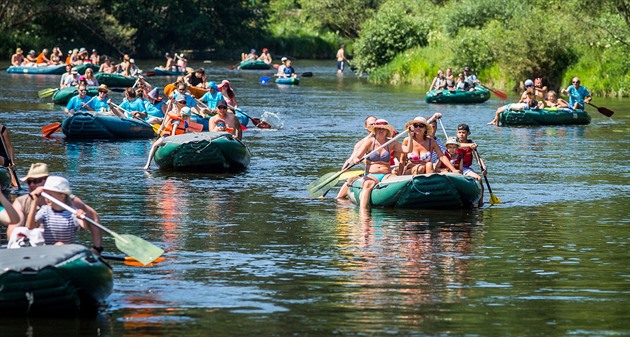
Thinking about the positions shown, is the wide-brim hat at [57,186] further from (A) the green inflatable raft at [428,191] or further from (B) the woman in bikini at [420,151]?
(B) the woman in bikini at [420,151]

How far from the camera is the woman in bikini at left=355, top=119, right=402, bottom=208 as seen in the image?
18438mm

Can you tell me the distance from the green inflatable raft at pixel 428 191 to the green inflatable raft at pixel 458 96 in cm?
2465

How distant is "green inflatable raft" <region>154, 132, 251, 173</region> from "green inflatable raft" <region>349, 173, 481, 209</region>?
16.1 ft

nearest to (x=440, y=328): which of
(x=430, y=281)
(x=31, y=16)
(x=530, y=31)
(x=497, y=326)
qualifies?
(x=497, y=326)

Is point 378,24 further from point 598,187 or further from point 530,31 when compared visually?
point 598,187

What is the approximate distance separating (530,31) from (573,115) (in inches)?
499

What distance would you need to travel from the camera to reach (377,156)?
60.7 feet

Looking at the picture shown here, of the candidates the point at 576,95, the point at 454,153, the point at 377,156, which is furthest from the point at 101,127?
the point at 576,95

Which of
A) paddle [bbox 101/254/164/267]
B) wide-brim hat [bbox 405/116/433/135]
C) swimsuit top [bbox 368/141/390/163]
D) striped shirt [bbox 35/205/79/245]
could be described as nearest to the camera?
striped shirt [bbox 35/205/79/245]

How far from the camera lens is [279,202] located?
771 inches

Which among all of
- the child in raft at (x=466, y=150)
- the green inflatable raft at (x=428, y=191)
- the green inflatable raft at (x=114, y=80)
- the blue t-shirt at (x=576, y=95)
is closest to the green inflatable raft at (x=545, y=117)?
the blue t-shirt at (x=576, y=95)

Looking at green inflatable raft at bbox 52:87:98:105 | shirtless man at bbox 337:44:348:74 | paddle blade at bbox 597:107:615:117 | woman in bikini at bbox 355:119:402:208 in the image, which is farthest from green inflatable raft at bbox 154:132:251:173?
shirtless man at bbox 337:44:348:74

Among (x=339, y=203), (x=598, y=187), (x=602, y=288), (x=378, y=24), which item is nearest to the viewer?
(x=602, y=288)

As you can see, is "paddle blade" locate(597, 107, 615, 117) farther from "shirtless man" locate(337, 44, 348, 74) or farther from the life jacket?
"shirtless man" locate(337, 44, 348, 74)
